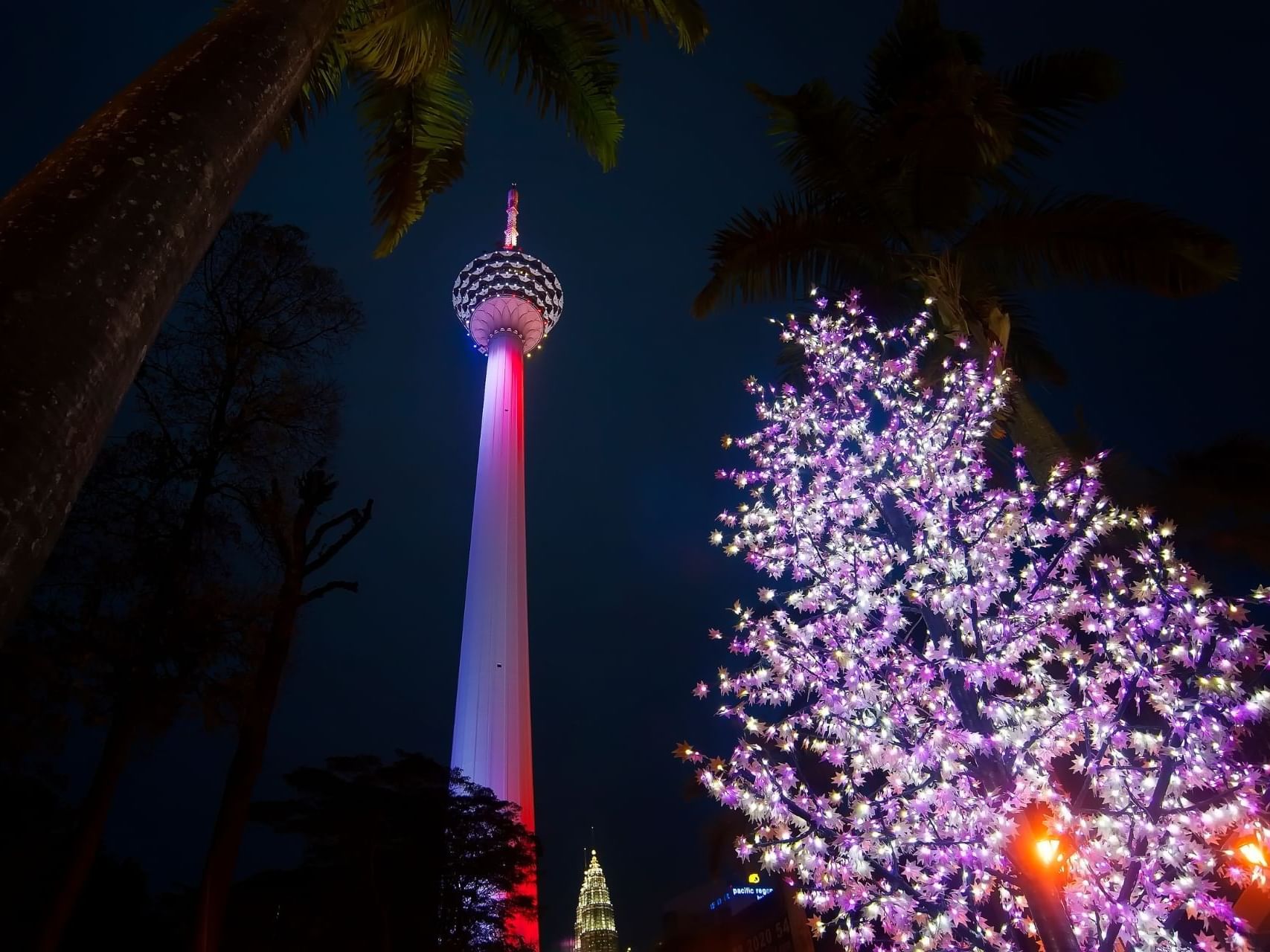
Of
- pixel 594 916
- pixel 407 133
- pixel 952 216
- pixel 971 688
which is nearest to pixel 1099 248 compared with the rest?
pixel 952 216

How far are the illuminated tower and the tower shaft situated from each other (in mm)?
58764

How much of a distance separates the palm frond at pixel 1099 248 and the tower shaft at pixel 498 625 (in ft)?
74.6

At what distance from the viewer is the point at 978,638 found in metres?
7.55

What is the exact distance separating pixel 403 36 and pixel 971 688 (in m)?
7.20

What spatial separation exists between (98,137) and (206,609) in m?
9.17

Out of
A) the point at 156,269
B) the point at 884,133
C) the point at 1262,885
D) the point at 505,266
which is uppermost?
the point at 505,266

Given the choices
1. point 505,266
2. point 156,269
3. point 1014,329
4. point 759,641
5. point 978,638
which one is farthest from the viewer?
point 505,266

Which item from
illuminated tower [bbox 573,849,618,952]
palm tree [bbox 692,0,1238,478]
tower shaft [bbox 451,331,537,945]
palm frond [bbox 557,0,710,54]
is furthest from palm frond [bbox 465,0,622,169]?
illuminated tower [bbox 573,849,618,952]

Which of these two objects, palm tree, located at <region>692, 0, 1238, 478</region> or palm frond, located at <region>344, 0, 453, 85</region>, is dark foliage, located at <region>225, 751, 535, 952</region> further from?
palm frond, located at <region>344, 0, 453, 85</region>

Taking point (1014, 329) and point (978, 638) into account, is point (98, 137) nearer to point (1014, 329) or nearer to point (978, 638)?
point (978, 638)

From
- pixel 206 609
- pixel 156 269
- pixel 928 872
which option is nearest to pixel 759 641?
pixel 928 872

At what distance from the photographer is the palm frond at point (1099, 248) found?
7.70 m

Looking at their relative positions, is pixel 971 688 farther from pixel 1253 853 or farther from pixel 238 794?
pixel 238 794

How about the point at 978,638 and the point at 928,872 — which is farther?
the point at 928,872
